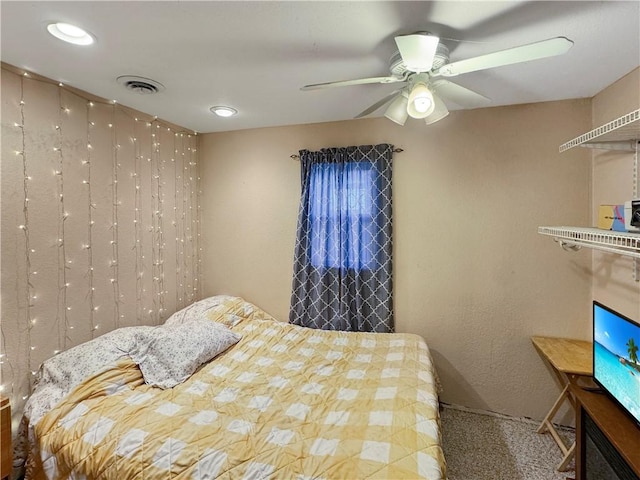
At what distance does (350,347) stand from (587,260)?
1892 millimetres

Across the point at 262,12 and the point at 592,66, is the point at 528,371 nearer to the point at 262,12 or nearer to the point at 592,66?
the point at 592,66

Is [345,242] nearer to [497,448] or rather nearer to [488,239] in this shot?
[488,239]

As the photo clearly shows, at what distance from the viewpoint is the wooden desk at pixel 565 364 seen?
198 cm

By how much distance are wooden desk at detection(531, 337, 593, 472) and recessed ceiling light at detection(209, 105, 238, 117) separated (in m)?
2.95

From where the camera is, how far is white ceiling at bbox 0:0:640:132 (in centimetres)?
140

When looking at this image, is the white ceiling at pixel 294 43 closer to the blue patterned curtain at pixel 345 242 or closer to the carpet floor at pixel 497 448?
the blue patterned curtain at pixel 345 242

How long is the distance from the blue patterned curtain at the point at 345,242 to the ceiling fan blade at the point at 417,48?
1.38 m

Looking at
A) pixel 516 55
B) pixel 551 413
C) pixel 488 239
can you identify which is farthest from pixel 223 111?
pixel 551 413

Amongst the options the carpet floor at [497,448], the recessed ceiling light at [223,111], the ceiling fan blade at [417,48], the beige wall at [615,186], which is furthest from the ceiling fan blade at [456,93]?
the carpet floor at [497,448]

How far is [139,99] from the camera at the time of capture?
Result: 7.92 feet

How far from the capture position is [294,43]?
5.43ft

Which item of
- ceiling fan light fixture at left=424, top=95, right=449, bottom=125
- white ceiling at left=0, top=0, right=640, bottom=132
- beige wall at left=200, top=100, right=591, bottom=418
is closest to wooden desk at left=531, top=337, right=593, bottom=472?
beige wall at left=200, top=100, right=591, bottom=418

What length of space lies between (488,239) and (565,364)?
1.01 m

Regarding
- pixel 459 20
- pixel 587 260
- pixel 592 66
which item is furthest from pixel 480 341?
pixel 459 20
